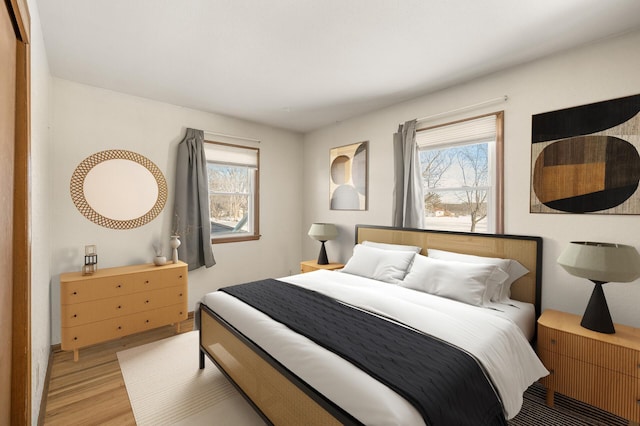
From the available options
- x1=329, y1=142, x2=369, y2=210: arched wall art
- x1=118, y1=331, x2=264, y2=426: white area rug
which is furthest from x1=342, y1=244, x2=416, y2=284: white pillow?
x1=118, y1=331, x2=264, y2=426: white area rug

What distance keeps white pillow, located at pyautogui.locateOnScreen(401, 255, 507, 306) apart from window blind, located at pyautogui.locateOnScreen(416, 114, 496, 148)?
1241 millimetres

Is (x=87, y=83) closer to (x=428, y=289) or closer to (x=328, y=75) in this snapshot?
(x=328, y=75)

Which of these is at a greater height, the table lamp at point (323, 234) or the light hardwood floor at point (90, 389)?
the table lamp at point (323, 234)

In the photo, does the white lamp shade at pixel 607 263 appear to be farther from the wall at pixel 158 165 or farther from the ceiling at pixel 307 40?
the wall at pixel 158 165

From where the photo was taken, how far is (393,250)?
10.3 feet

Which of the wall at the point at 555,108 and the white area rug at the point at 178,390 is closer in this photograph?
the white area rug at the point at 178,390

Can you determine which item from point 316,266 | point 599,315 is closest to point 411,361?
point 599,315

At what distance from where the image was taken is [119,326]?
109 inches

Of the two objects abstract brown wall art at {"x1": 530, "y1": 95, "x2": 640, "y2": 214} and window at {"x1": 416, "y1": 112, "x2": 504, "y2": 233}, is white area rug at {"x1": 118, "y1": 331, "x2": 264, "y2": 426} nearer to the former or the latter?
window at {"x1": 416, "y1": 112, "x2": 504, "y2": 233}

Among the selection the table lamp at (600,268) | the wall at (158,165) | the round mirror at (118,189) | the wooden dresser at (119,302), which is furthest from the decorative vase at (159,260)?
the table lamp at (600,268)

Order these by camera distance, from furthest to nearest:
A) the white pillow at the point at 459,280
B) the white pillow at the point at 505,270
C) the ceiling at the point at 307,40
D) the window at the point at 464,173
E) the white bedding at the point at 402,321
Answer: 1. the window at the point at 464,173
2. the white pillow at the point at 505,270
3. the white pillow at the point at 459,280
4. the ceiling at the point at 307,40
5. the white bedding at the point at 402,321

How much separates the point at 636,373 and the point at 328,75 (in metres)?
2.99

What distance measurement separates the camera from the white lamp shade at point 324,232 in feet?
12.9

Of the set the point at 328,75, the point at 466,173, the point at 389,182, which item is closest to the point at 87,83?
the point at 328,75
